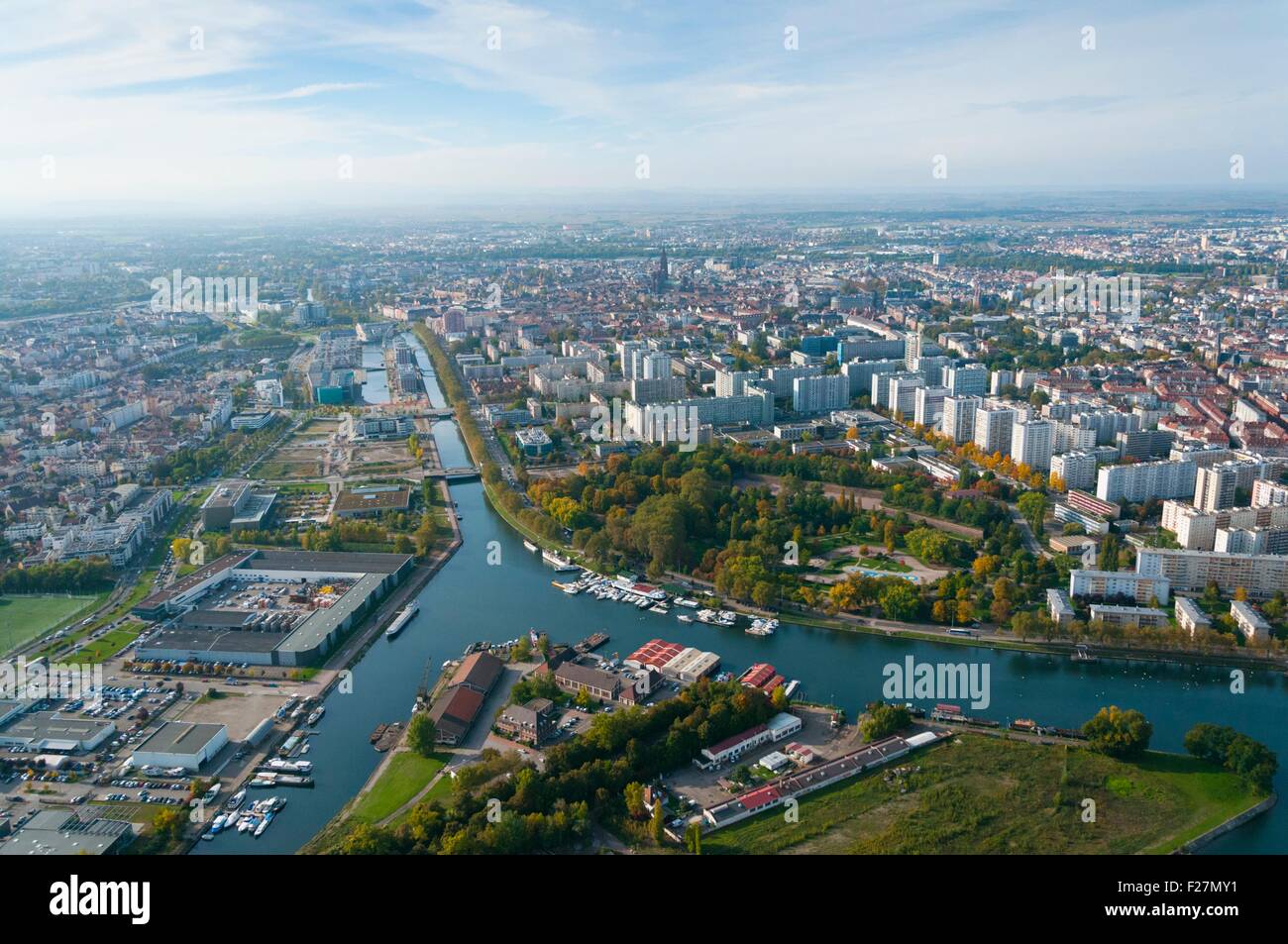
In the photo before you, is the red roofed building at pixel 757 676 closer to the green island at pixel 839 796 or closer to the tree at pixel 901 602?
the green island at pixel 839 796

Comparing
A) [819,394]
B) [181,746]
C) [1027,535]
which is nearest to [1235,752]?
[1027,535]

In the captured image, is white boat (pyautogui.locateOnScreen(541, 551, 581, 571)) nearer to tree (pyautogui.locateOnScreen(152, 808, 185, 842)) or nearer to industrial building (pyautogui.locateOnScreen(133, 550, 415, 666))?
industrial building (pyautogui.locateOnScreen(133, 550, 415, 666))

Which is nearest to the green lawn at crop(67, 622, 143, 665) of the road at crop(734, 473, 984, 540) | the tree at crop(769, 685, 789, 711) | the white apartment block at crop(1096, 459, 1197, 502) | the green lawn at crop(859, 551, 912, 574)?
the tree at crop(769, 685, 789, 711)

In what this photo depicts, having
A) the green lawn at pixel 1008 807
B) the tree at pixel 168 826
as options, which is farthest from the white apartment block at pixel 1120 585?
the tree at pixel 168 826

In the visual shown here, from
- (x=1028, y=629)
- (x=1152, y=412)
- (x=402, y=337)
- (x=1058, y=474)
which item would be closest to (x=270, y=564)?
(x=1028, y=629)

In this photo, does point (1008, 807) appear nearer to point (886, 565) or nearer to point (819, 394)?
point (886, 565)

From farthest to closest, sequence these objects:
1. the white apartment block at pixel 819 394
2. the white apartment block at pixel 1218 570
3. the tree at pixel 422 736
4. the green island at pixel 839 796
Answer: the white apartment block at pixel 819 394, the white apartment block at pixel 1218 570, the tree at pixel 422 736, the green island at pixel 839 796
